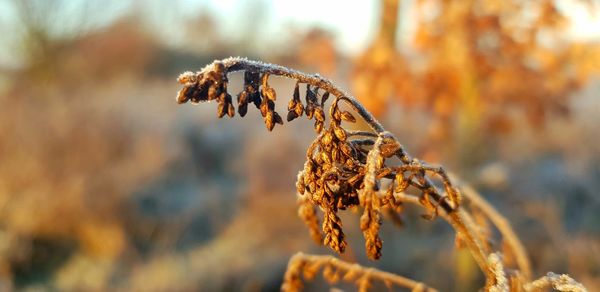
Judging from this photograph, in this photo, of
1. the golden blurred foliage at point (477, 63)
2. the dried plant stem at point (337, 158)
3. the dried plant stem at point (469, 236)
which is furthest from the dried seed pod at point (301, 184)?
the golden blurred foliage at point (477, 63)

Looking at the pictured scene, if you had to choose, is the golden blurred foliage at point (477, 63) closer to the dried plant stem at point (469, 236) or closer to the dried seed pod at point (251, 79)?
the dried plant stem at point (469, 236)

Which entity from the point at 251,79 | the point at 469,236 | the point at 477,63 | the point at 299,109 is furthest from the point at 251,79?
the point at 477,63

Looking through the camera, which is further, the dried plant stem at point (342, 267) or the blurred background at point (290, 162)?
the blurred background at point (290, 162)

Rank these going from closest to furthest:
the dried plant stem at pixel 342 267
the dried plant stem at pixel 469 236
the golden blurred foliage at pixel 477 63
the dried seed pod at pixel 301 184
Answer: the dried seed pod at pixel 301 184 < the dried plant stem at pixel 469 236 < the dried plant stem at pixel 342 267 < the golden blurred foliage at pixel 477 63

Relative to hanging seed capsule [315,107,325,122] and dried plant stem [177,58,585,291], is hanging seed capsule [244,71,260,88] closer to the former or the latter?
dried plant stem [177,58,585,291]

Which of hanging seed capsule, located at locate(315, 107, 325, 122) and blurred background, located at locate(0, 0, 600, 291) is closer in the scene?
hanging seed capsule, located at locate(315, 107, 325, 122)

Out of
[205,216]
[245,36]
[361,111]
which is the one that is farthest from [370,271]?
[245,36]

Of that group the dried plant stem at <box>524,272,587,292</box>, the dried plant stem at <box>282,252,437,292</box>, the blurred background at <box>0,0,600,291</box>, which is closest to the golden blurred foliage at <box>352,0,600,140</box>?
the blurred background at <box>0,0,600,291</box>

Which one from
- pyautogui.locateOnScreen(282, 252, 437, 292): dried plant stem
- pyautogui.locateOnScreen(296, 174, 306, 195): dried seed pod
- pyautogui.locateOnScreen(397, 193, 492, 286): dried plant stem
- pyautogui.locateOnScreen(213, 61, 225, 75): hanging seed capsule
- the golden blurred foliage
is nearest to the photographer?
pyautogui.locateOnScreen(213, 61, 225, 75): hanging seed capsule
